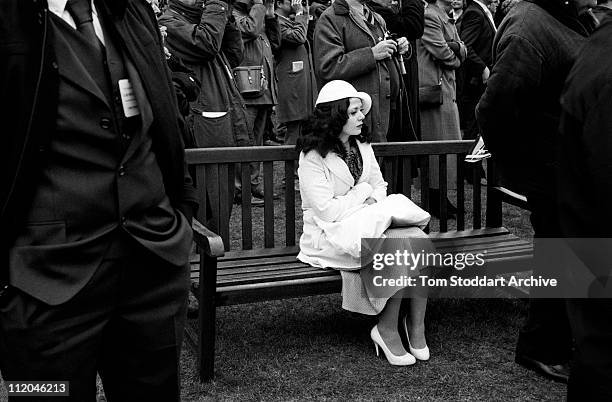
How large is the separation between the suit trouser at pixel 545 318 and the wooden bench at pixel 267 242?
81 cm

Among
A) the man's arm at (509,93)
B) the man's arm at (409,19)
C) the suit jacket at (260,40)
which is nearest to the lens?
the man's arm at (509,93)

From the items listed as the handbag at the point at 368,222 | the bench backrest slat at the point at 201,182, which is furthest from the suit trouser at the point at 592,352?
the bench backrest slat at the point at 201,182

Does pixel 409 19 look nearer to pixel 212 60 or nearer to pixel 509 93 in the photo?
pixel 212 60

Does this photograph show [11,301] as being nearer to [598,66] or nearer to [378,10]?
[598,66]

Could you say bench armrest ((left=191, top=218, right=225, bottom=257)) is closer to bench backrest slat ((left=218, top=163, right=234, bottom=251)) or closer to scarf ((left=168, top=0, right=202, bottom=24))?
bench backrest slat ((left=218, top=163, right=234, bottom=251))

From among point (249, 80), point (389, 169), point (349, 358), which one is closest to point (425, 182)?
point (389, 169)

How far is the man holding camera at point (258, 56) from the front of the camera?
7.78m

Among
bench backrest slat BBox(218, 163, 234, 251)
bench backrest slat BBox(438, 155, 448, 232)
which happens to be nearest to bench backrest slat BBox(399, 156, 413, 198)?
bench backrest slat BBox(438, 155, 448, 232)

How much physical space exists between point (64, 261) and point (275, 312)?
3.20 metres

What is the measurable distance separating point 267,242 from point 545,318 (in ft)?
5.62

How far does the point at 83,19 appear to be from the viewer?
216 cm

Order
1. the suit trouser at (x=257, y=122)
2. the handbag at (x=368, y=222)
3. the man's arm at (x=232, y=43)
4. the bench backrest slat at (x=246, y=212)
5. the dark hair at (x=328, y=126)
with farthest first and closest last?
the suit trouser at (x=257, y=122) < the man's arm at (x=232, y=43) < the bench backrest slat at (x=246, y=212) < the dark hair at (x=328, y=126) < the handbag at (x=368, y=222)

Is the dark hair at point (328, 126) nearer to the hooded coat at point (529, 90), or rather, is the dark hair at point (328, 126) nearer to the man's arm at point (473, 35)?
the hooded coat at point (529, 90)

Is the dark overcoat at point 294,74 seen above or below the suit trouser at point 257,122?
above
